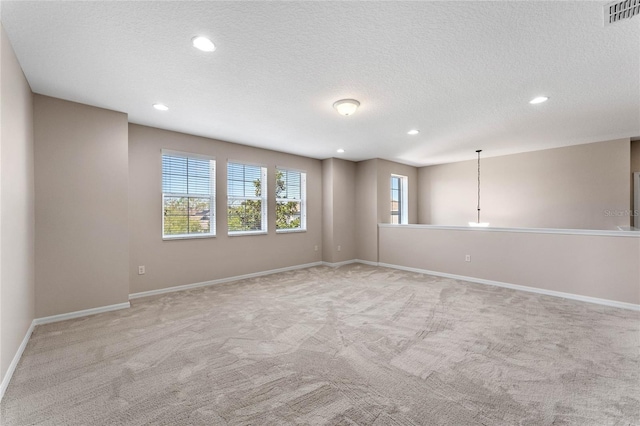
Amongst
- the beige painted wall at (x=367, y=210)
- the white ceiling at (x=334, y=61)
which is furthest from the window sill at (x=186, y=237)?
the beige painted wall at (x=367, y=210)

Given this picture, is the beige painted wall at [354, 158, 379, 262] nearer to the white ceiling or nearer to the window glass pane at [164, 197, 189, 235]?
the white ceiling

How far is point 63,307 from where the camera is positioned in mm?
3186

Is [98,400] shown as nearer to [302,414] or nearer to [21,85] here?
[302,414]

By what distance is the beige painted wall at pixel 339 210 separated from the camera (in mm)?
6457

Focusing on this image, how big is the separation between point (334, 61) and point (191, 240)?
11.9ft

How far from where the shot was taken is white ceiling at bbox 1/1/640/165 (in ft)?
6.04

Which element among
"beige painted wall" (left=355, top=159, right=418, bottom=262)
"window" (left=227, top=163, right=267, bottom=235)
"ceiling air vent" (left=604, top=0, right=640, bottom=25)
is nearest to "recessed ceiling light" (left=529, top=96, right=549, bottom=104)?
"ceiling air vent" (left=604, top=0, right=640, bottom=25)

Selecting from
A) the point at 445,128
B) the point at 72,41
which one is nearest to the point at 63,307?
the point at 72,41

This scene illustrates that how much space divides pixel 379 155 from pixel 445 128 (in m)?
2.09

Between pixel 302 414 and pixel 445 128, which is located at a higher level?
pixel 445 128

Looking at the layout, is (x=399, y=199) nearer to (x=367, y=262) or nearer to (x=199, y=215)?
(x=367, y=262)

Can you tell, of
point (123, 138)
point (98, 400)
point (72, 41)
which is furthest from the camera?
point (123, 138)

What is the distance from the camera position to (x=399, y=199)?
25.6 feet

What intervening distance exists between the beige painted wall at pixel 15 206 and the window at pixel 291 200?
3.70 metres
